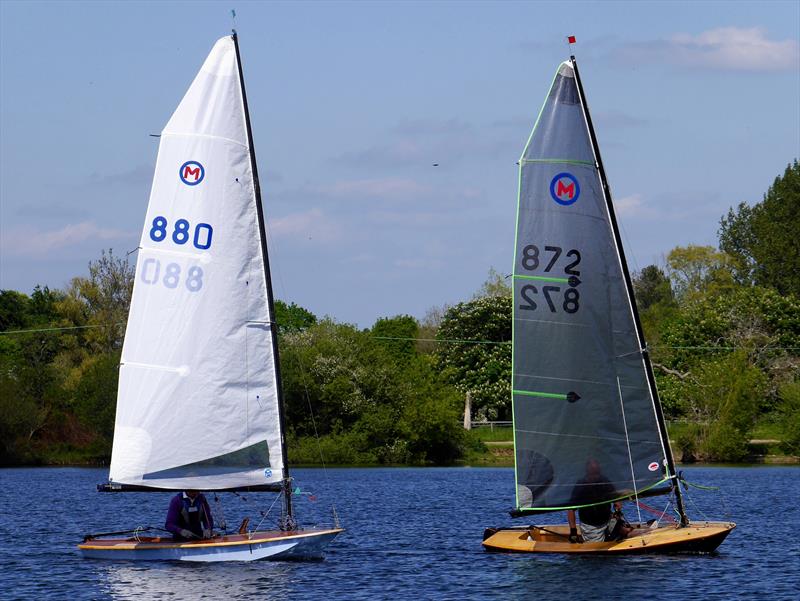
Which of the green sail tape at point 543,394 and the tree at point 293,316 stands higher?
the tree at point 293,316

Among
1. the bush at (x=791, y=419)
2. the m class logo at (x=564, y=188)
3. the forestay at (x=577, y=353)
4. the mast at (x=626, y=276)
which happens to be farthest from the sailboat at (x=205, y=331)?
the bush at (x=791, y=419)

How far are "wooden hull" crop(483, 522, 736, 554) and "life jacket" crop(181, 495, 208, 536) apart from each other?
711 centimetres

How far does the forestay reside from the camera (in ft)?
105

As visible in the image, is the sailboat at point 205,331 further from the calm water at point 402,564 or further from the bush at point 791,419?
the bush at point 791,419

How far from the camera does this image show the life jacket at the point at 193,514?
31.0 meters

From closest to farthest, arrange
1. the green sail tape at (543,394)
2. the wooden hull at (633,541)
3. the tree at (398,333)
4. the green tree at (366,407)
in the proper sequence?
1. the wooden hull at (633,541)
2. the green sail tape at (543,394)
3. the green tree at (366,407)
4. the tree at (398,333)

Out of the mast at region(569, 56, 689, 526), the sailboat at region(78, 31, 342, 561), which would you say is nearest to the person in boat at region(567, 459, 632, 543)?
the mast at region(569, 56, 689, 526)

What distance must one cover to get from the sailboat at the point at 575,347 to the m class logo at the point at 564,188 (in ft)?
0.08

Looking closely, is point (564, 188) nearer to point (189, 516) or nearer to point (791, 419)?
point (189, 516)

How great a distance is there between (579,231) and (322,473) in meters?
46.2

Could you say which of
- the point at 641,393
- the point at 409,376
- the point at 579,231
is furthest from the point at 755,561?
the point at 409,376

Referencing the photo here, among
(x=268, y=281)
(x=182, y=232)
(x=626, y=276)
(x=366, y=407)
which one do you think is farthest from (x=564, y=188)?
(x=366, y=407)

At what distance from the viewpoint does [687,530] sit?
3159cm

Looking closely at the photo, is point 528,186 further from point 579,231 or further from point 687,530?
point 687,530
